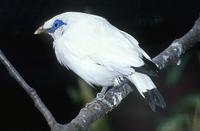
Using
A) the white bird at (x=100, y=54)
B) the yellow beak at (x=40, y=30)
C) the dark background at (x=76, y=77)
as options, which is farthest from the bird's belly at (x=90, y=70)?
the dark background at (x=76, y=77)

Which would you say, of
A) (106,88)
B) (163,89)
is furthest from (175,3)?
(106,88)

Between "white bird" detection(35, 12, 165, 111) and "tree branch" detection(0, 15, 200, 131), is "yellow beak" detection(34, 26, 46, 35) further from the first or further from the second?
"tree branch" detection(0, 15, 200, 131)

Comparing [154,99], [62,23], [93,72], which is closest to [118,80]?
[93,72]

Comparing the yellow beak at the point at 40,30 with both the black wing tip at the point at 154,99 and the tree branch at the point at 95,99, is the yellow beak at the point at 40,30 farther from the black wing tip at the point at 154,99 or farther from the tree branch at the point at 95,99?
the black wing tip at the point at 154,99

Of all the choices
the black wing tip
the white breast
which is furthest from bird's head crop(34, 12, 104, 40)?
the black wing tip

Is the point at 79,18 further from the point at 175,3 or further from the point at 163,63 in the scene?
the point at 175,3
